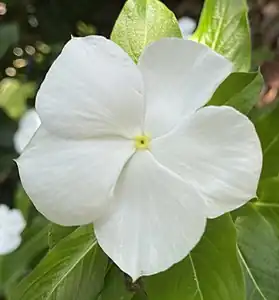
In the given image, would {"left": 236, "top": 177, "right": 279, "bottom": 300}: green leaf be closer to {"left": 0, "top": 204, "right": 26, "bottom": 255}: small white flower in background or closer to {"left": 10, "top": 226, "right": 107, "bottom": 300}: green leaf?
{"left": 10, "top": 226, "right": 107, "bottom": 300}: green leaf

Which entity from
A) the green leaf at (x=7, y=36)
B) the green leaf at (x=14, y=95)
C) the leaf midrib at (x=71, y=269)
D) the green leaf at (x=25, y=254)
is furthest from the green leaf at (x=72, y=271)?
the green leaf at (x=14, y=95)

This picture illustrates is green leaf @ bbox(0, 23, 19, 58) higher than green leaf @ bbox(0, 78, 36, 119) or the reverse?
higher

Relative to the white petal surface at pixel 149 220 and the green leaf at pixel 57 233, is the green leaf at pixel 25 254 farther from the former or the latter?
the white petal surface at pixel 149 220

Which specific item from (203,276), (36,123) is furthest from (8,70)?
(203,276)

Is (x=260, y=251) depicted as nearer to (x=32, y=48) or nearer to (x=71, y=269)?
(x=71, y=269)

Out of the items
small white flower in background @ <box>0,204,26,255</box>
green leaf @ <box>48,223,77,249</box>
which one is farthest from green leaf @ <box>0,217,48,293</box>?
green leaf @ <box>48,223,77,249</box>

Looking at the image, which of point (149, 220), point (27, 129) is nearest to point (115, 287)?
point (149, 220)
